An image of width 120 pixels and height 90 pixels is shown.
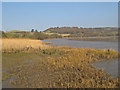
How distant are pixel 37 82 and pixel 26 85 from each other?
1.51 feet

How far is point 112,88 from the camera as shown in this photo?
14.6 feet

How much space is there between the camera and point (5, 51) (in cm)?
1173

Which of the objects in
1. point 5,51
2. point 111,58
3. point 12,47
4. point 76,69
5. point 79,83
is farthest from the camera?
point 12,47

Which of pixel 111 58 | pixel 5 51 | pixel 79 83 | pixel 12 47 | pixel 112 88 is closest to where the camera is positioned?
pixel 112 88

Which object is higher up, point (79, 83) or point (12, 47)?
point (12, 47)

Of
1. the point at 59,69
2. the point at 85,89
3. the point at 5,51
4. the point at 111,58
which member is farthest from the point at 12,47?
the point at 85,89

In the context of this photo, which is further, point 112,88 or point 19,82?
point 19,82

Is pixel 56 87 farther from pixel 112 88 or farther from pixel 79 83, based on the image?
pixel 112 88

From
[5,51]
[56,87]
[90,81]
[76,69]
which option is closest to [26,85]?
[56,87]

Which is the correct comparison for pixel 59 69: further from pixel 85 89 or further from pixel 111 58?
pixel 111 58

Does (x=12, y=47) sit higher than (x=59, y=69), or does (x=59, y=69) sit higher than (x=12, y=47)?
(x=12, y=47)

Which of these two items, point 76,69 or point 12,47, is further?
point 12,47

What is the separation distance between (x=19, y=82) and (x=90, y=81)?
279cm

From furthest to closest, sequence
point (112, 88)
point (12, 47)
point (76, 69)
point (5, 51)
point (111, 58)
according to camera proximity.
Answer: point (12, 47), point (5, 51), point (111, 58), point (76, 69), point (112, 88)
